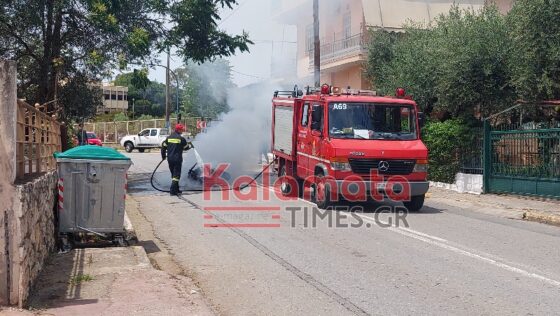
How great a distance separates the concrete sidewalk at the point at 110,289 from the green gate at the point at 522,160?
10.6 metres

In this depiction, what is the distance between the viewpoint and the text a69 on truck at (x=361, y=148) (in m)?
12.1

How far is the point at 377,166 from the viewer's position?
12078mm

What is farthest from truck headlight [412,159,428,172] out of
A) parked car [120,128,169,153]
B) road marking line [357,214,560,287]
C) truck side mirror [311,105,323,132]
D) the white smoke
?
parked car [120,128,169,153]

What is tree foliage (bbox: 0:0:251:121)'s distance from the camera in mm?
17484

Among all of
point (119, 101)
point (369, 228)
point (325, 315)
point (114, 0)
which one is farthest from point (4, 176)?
point (119, 101)

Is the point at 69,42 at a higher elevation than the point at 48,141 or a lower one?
higher

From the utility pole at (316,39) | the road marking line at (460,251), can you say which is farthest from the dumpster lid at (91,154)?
the utility pole at (316,39)

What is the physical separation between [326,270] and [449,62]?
11.8m

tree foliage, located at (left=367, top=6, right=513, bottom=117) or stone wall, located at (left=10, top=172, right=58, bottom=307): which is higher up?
tree foliage, located at (left=367, top=6, right=513, bottom=117)

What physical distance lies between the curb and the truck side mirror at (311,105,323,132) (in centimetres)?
477

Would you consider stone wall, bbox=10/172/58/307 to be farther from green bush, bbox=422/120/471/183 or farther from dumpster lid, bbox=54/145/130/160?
green bush, bbox=422/120/471/183

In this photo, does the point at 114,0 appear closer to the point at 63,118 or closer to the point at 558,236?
the point at 63,118

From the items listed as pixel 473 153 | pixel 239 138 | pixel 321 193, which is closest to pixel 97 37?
pixel 239 138

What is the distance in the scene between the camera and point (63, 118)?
776 inches
